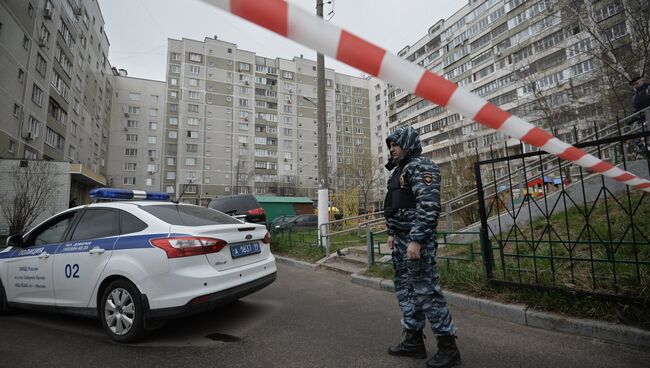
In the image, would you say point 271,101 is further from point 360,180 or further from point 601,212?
point 601,212

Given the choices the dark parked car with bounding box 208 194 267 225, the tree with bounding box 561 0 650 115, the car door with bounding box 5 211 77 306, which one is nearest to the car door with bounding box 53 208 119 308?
the car door with bounding box 5 211 77 306

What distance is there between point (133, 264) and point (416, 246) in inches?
108

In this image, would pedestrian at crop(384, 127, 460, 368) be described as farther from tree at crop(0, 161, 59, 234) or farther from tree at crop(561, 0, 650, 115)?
tree at crop(0, 161, 59, 234)

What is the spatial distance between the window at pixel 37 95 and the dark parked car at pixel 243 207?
21.8 meters

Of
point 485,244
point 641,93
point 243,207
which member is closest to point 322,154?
point 243,207

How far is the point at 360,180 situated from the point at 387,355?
1310 inches

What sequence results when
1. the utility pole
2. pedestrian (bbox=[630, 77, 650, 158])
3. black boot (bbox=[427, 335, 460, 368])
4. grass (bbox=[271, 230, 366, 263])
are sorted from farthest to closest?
1. the utility pole
2. grass (bbox=[271, 230, 366, 263])
3. pedestrian (bbox=[630, 77, 650, 158])
4. black boot (bbox=[427, 335, 460, 368])

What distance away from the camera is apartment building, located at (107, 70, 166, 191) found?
4728 centimetres

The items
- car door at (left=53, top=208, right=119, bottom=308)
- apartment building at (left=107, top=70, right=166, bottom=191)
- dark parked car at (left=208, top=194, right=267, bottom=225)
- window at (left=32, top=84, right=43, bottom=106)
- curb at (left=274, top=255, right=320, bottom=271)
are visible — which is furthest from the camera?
apartment building at (left=107, top=70, right=166, bottom=191)

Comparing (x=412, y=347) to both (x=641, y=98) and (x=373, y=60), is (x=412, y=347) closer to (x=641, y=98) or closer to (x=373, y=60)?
(x=373, y=60)

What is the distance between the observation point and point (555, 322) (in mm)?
3236

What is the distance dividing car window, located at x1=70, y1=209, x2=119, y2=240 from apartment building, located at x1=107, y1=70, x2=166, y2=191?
48.8m

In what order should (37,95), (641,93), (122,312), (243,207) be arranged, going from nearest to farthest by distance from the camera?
(122,312) < (641,93) < (243,207) < (37,95)

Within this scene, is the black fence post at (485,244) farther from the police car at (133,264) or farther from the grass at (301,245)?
the grass at (301,245)
